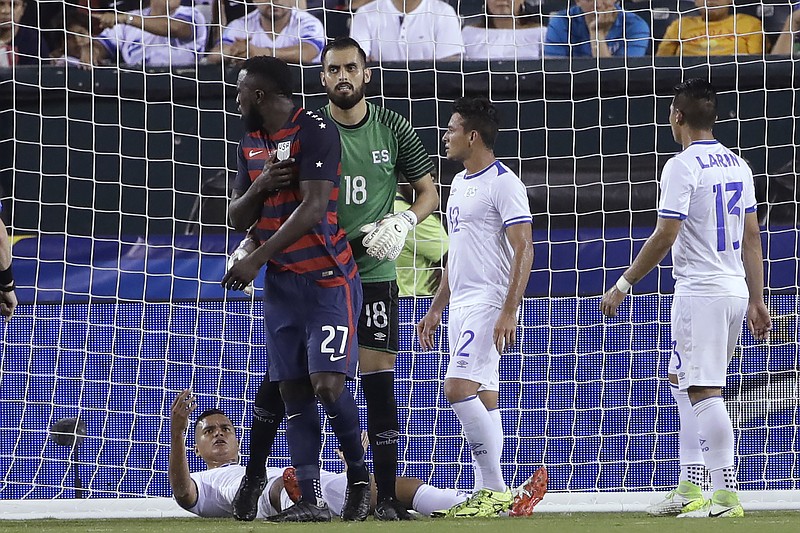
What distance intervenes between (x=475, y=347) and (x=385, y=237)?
0.72 metres

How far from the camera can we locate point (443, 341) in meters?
7.16

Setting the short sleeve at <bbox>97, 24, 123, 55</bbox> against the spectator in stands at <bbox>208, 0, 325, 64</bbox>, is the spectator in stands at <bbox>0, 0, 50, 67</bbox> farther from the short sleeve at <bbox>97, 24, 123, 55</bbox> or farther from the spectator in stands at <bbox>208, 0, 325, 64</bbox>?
the spectator in stands at <bbox>208, 0, 325, 64</bbox>

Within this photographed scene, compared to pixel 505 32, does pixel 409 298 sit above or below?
below

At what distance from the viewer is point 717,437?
467 cm

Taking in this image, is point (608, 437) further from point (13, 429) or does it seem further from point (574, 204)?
point (13, 429)

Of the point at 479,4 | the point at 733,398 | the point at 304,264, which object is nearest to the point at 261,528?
the point at 304,264

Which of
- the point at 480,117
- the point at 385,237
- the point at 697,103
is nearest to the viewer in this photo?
the point at 385,237

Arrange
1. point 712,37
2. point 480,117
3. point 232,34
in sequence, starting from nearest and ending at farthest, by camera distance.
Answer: point 480,117 < point 712,37 < point 232,34

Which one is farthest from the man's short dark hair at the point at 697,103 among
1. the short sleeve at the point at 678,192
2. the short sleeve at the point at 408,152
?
the short sleeve at the point at 408,152

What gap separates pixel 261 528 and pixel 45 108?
14.5 feet

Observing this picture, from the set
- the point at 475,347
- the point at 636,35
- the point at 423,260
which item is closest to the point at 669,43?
the point at 636,35

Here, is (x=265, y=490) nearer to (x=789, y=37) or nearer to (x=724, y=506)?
(x=724, y=506)

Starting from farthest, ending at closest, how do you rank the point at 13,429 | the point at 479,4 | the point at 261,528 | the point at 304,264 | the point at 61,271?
the point at 479,4, the point at 61,271, the point at 13,429, the point at 304,264, the point at 261,528

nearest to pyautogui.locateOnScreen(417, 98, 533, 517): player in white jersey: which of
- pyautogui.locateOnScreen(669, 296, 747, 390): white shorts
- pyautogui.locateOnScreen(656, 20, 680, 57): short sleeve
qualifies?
pyautogui.locateOnScreen(669, 296, 747, 390): white shorts
